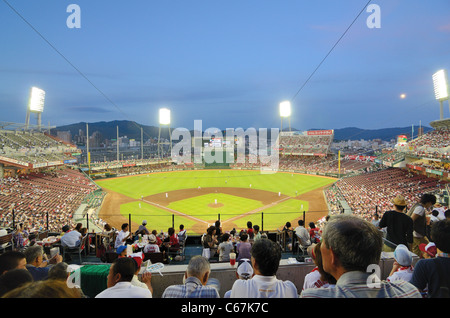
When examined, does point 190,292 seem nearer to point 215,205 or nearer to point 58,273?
point 58,273

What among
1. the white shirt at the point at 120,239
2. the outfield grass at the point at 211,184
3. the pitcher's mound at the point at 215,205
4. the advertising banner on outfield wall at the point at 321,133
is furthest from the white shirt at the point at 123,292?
the advertising banner on outfield wall at the point at 321,133

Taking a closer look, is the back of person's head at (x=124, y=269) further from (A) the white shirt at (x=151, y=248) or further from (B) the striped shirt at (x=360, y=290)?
(A) the white shirt at (x=151, y=248)

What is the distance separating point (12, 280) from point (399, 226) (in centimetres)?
615

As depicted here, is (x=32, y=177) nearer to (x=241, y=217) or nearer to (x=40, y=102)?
(x=40, y=102)

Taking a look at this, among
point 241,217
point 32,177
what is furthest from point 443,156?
point 32,177

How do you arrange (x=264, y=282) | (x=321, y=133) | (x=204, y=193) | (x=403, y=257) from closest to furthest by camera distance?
(x=264, y=282), (x=403, y=257), (x=204, y=193), (x=321, y=133)

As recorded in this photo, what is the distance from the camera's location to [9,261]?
3.26 m

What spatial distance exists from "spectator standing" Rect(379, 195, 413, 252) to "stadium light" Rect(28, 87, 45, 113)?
56.9 m

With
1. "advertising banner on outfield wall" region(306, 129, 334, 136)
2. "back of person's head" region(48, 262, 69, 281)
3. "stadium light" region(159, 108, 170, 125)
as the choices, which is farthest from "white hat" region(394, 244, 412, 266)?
"stadium light" region(159, 108, 170, 125)

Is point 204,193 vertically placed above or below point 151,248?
below

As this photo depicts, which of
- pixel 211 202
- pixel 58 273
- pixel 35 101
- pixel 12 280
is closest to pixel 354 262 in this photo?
pixel 12 280

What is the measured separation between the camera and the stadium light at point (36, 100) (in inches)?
1795

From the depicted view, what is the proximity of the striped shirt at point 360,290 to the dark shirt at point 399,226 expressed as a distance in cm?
370
